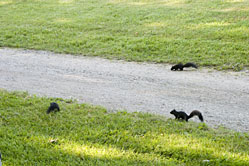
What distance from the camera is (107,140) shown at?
4.97 meters

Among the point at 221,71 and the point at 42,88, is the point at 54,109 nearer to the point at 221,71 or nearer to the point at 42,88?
the point at 42,88

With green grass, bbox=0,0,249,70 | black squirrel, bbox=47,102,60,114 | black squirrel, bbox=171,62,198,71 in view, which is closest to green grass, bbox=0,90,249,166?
black squirrel, bbox=47,102,60,114

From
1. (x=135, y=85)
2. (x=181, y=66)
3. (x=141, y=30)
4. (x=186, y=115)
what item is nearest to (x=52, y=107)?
(x=186, y=115)

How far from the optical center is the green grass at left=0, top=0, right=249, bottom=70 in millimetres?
11094

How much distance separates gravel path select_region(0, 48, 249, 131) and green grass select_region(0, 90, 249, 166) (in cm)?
69

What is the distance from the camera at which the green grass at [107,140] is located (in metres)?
4.44

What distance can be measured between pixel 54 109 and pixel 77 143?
148cm

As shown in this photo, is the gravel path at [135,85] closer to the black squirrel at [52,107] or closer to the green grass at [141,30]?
the black squirrel at [52,107]

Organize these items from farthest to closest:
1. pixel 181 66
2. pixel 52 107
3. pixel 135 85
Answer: pixel 181 66 < pixel 135 85 < pixel 52 107

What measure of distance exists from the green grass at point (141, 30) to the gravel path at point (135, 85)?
118cm

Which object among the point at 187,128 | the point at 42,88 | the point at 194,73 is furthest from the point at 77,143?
the point at 194,73

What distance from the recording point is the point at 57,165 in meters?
4.25

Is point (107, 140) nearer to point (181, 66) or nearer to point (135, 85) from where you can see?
point (135, 85)

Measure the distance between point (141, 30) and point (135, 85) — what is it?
6.63 m
